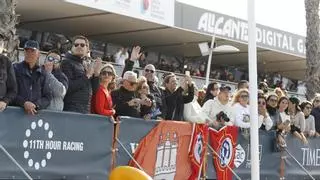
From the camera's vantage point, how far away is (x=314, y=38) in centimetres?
1586

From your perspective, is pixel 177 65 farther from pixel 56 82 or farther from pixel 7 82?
pixel 7 82

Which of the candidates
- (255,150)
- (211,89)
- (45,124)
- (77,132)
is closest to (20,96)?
(45,124)

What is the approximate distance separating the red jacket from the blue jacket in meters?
0.92

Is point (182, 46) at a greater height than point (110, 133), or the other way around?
point (182, 46)

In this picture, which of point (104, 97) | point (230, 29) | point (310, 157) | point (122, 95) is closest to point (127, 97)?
point (122, 95)

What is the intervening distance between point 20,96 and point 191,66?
64.1ft

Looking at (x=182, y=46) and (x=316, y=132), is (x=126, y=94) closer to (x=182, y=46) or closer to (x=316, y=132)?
(x=316, y=132)

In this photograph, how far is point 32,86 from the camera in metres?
6.57

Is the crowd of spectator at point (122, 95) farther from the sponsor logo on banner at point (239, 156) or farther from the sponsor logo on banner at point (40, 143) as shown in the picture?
the sponsor logo on banner at point (239, 156)

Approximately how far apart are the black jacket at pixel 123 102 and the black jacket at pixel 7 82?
1.99 metres

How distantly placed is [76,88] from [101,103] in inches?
20.7

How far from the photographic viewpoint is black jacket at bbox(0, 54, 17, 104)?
6148mm

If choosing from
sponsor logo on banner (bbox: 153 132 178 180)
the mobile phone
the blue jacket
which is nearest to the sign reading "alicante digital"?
the mobile phone

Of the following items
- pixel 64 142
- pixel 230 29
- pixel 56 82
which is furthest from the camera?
pixel 230 29
